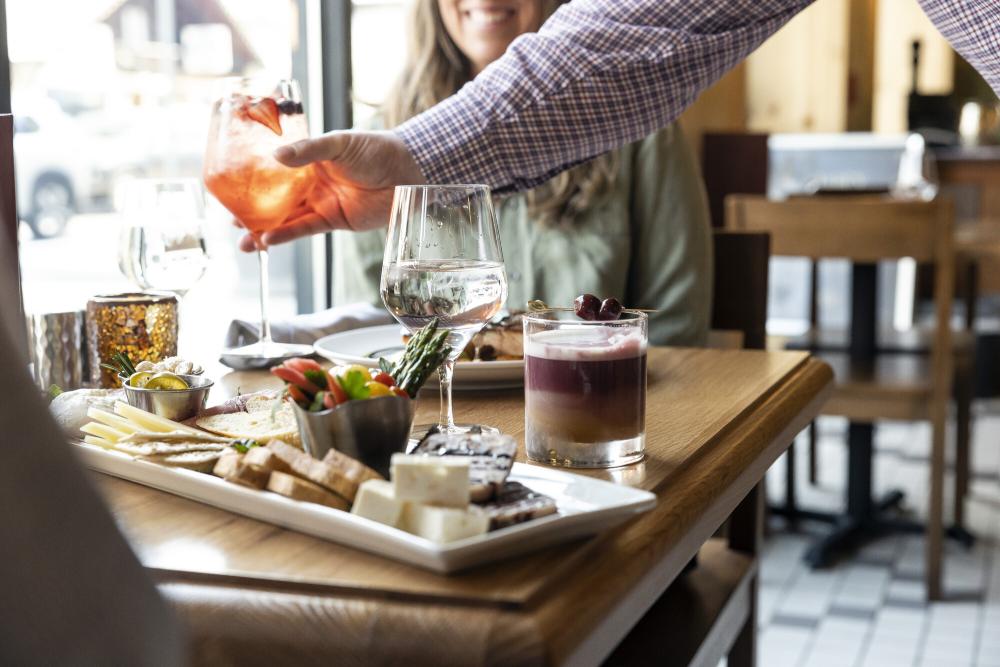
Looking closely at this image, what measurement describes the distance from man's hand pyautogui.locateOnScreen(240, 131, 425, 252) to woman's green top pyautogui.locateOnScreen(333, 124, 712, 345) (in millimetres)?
730

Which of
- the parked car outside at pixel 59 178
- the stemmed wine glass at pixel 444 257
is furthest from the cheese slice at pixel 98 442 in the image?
the parked car outside at pixel 59 178

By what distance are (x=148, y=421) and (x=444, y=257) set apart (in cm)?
26

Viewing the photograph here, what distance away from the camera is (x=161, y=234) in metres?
1.21

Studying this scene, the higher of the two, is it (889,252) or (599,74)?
(599,74)

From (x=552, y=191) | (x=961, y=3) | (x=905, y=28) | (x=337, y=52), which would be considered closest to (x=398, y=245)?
(x=961, y=3)

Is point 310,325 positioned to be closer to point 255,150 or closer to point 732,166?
point 255,150

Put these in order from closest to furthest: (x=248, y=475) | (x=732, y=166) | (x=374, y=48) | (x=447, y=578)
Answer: (x=447, y=578), (x=248, y=475), (x=374, y=48), (x=732, y=166)

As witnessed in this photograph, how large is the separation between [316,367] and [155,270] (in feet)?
1.61

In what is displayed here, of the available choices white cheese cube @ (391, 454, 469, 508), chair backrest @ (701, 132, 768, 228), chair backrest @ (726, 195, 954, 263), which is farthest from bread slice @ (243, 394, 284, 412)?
chair backrest @ (701, 132, 768, 228)

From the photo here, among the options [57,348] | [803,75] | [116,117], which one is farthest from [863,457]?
[803,75]

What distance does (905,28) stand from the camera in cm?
772

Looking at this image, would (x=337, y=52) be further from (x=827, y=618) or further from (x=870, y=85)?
(x=870, y=85)

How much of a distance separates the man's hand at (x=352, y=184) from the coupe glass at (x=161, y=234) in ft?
0.27

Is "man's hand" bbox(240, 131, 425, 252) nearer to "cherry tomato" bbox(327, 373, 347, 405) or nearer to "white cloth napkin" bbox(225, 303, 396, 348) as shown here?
"white cloth napkin" bbox(225, 303, 396, 348)
